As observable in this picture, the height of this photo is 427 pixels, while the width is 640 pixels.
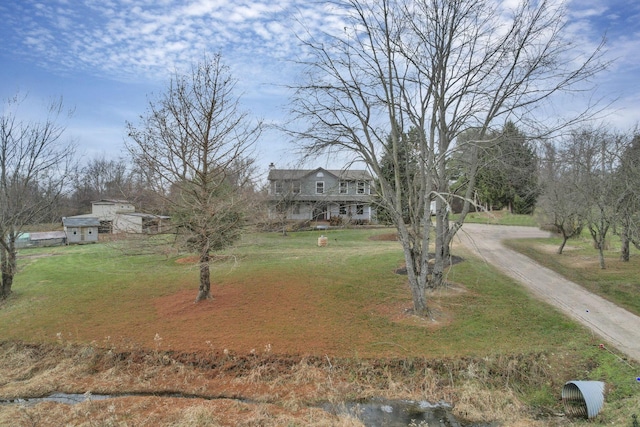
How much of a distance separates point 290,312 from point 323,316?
103 cm

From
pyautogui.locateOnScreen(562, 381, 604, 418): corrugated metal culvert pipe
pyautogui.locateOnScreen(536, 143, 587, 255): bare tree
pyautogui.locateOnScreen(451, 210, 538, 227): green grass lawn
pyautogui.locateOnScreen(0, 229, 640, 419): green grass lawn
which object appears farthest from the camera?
pyautogui.locateOnScreen(451, 210, 538, 227): green grass lawn

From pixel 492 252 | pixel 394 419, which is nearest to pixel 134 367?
pixel 394 419

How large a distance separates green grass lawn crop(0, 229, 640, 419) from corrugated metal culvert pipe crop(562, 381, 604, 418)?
0.29m

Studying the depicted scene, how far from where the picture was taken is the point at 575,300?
11.7 m

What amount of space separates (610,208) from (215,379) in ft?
56.6

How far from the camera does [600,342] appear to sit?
8664 mm

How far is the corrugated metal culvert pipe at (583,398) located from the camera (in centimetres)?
646

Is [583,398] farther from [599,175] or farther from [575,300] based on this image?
[599,175]

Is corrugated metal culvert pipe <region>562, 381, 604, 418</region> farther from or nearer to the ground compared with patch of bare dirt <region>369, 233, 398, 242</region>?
nearer to the ground

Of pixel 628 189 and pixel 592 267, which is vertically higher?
pixel 628 189

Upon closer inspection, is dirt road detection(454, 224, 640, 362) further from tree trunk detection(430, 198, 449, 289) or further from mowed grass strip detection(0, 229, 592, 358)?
tree trunk detection(430, 198, 449, 289)

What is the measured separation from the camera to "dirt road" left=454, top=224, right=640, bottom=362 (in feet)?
29.3

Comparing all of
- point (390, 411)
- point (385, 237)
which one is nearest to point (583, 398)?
point (390, 411)

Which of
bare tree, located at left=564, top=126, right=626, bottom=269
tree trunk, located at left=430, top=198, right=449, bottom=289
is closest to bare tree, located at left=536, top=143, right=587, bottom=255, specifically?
bare tree, located at left=564, top=126, right=626, bottom=269
